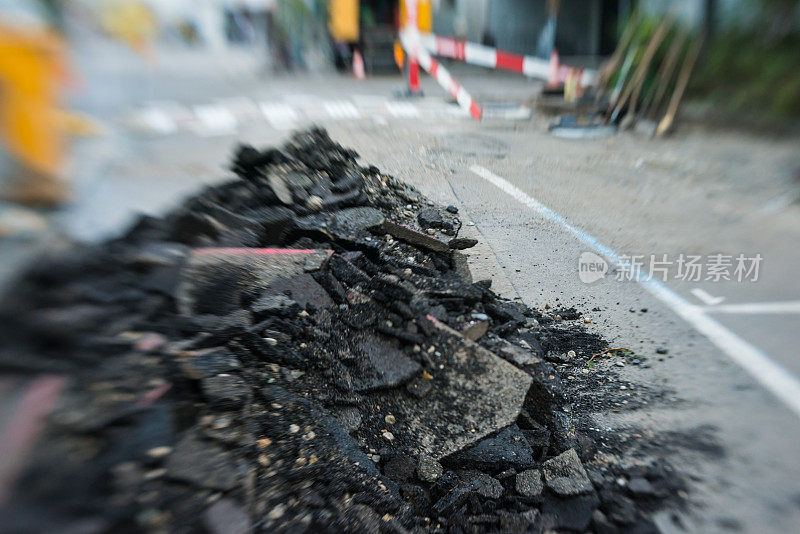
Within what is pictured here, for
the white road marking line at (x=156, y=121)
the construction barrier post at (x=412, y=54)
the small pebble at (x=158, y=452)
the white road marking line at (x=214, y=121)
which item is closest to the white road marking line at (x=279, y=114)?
the white road marking line at (x=214, y=121)

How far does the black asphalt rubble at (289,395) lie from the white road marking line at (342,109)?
642 cm

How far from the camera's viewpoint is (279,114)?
9.59m

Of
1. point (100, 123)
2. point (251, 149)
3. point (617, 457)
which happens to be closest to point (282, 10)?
point (100, 123)

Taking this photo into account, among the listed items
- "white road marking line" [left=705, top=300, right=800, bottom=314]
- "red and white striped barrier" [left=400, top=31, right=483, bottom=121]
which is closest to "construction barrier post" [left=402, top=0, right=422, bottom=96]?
"red and white striped barrier" [left=400, top=31, right=483, bottom=121]

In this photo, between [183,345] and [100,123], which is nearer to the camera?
[183,345]

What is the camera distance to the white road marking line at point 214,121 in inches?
320

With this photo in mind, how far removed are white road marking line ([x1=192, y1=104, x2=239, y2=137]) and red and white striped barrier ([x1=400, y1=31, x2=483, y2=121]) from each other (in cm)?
379

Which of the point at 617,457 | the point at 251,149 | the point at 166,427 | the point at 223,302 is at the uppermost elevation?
the point at 251,149

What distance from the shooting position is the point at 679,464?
2.44 metres

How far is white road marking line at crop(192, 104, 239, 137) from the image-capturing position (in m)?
8.14

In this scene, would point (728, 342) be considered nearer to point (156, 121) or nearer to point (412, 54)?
point (156, 121)

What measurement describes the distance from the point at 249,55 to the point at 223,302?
19511 millimetres

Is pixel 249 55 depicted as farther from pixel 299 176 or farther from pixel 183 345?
pixel 183 345

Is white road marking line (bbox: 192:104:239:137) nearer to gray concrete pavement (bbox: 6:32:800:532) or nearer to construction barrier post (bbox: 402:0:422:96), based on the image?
gray concrete pavement (bbox: 6:32:800:532)
